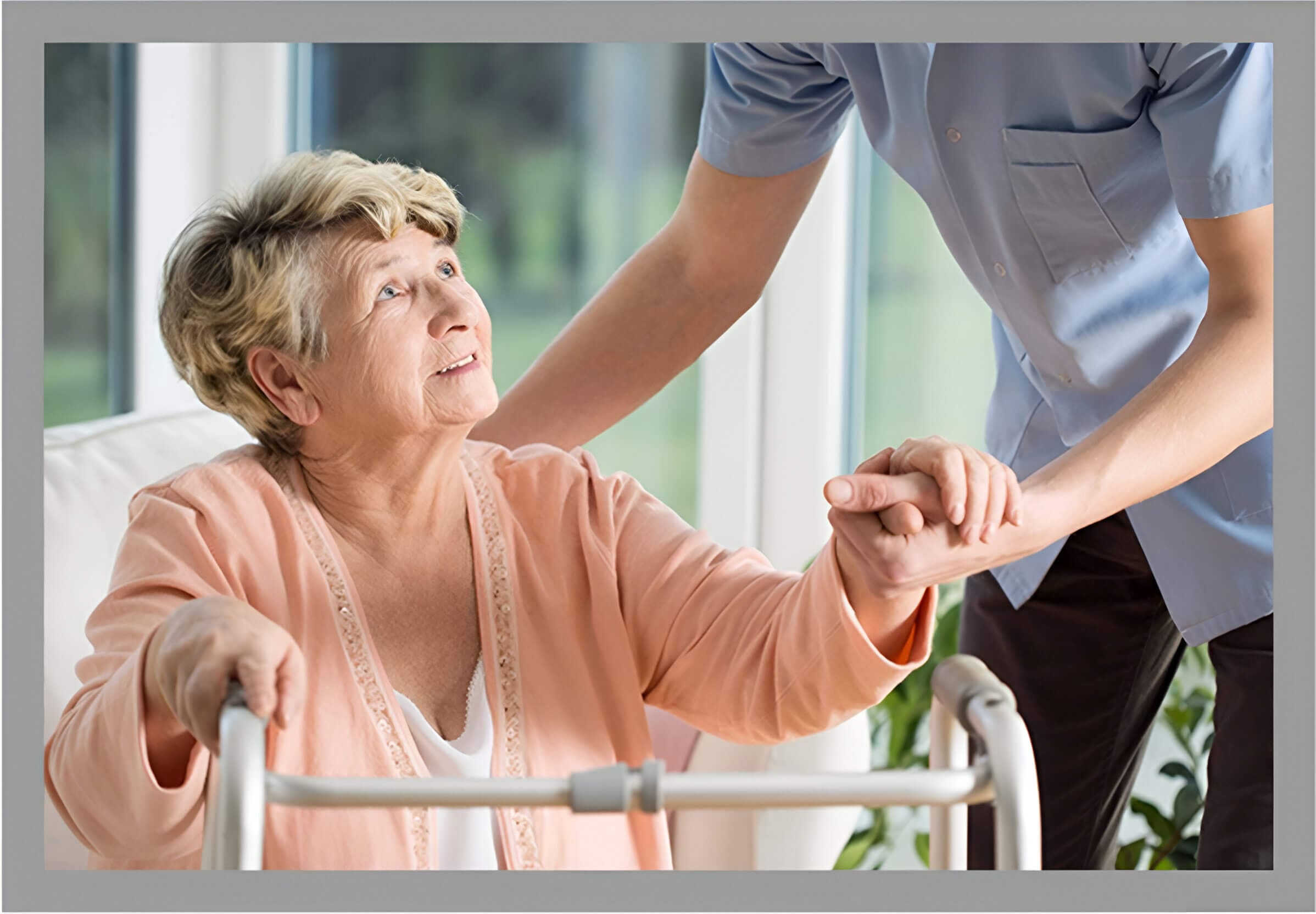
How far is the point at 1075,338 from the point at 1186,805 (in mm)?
976

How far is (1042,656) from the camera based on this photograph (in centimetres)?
134

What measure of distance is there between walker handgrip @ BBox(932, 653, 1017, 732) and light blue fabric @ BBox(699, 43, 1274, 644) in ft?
1.20

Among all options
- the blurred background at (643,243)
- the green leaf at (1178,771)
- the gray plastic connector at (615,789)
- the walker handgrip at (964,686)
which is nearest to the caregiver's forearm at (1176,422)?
the walker handgrip at (964,686)

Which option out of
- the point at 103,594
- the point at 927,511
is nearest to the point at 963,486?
the point at 927,511

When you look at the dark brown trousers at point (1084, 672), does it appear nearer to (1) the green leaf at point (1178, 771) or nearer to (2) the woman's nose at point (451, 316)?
(1) the green leaf at point (1178, 771)

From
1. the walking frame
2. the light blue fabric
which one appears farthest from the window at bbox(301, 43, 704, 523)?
the walking frame

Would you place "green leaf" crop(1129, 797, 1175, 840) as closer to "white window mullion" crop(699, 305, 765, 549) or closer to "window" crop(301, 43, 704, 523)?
"white window mullion" crop(699, 305, 765, 549)

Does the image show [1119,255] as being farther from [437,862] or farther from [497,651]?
[437,862]

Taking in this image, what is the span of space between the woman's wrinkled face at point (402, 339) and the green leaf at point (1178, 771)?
1.28 m

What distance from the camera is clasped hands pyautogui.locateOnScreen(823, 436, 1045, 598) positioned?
786mm

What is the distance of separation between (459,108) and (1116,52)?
3.68 feet

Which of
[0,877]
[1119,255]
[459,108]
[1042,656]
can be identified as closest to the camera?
[0,877]

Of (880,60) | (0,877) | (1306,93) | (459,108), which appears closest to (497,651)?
(0,877)

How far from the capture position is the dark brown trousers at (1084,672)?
127 cm
